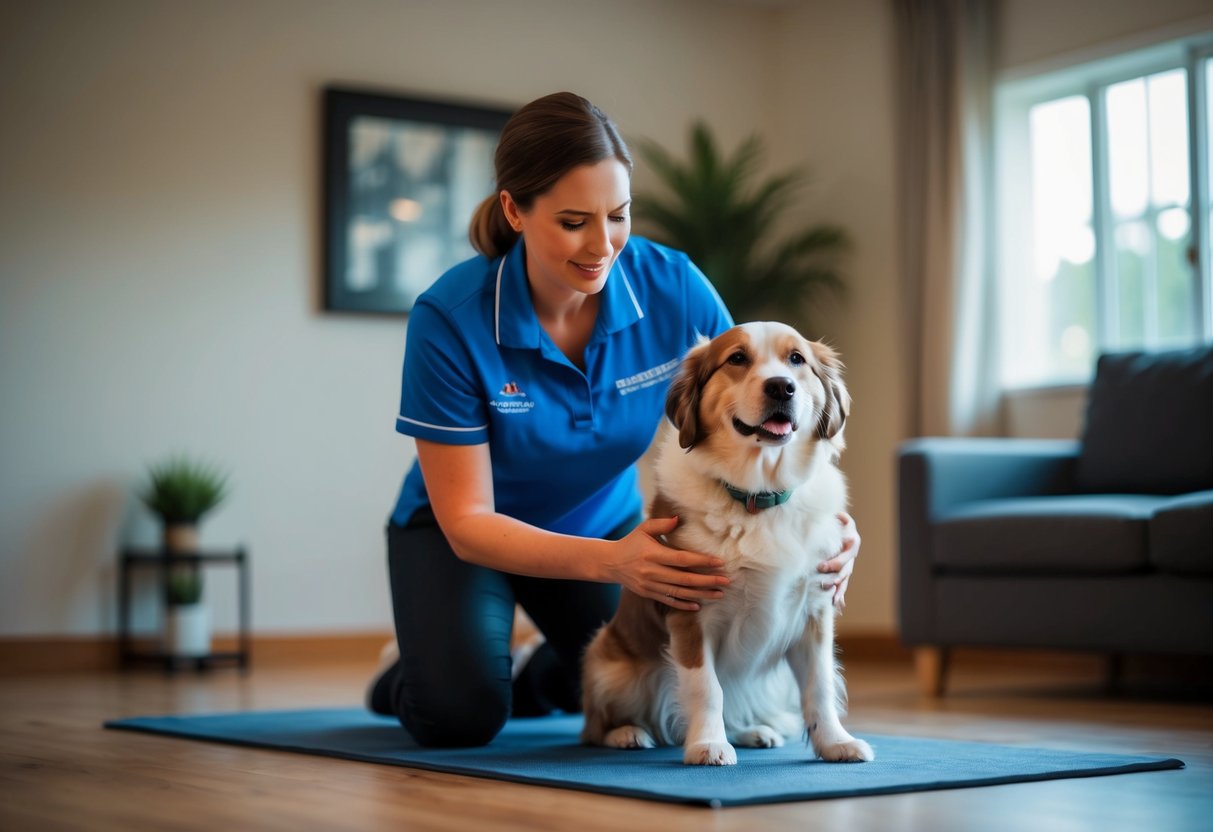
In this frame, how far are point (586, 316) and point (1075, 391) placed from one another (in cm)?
273

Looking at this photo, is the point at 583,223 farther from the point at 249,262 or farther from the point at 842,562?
the point at 249,262

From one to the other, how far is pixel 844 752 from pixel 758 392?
580mm

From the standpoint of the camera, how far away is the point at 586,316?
96.9 inches

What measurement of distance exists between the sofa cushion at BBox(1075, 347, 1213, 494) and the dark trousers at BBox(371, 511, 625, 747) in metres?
1.83

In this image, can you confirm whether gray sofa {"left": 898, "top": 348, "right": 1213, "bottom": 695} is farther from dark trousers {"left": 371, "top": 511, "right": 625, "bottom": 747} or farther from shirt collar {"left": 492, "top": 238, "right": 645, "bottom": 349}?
shirt collar {"left": 492, "top": 238, "right": 645, "bottom": 349}

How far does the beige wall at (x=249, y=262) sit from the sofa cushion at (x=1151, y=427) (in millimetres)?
1308

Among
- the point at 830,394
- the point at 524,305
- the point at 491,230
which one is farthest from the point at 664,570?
the point at 491,230

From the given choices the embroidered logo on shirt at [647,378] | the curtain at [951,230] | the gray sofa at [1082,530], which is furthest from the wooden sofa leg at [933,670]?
the embroidered logo on shirt at [647,378]

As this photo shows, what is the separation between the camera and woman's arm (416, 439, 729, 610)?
6.55 feet

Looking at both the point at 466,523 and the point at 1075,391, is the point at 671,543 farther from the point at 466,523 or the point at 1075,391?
the point at 1075,391

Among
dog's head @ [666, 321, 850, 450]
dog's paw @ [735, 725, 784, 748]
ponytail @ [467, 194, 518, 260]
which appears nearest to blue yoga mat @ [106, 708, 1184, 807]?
dog's paw @ [735, 725, 784, 748]

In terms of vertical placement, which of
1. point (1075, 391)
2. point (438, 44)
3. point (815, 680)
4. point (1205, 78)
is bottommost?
point (815, 680)

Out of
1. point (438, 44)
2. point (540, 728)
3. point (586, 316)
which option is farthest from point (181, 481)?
point (586, 316)

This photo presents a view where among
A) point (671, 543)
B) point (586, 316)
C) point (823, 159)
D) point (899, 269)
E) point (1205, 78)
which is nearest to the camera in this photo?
point (671, 543)
